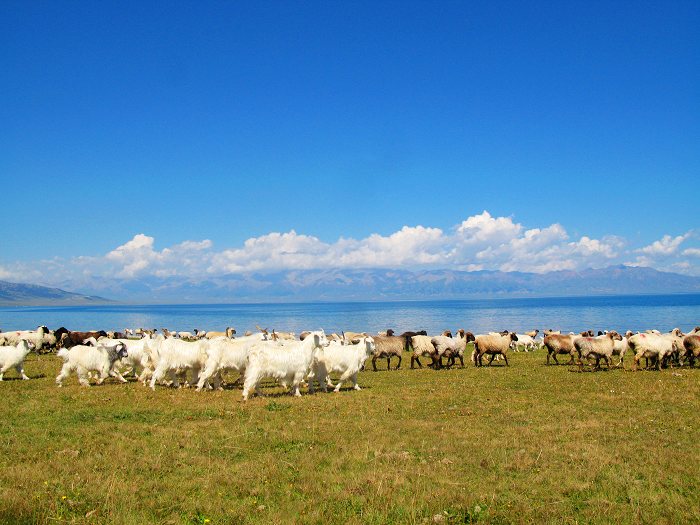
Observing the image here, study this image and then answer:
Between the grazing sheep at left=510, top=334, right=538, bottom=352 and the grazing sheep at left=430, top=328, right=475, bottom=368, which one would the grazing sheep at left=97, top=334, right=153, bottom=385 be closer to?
the grazing sheep at left=430, top=328, right=475, bottom=368

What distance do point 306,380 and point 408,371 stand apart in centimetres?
962

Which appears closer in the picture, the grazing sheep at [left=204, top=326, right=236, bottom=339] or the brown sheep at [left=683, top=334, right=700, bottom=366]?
the brown sheep at [left=683, top=334, right=700, bottom=366]

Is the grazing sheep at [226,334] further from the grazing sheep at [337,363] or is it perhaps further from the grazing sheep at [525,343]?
the grazing sheep at [525,343]

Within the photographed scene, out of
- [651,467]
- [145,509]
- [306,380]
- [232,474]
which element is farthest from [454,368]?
[145,509]

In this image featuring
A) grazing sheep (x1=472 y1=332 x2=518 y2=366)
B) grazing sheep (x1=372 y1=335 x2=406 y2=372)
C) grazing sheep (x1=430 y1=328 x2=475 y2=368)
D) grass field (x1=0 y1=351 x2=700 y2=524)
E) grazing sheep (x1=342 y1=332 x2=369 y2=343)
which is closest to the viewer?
grass field (x1=0 y1=351 x2=700 y2=524)

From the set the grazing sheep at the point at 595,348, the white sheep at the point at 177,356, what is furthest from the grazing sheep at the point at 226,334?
the grazing sheep at the point at 595,348

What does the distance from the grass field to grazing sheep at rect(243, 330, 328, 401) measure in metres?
0.82

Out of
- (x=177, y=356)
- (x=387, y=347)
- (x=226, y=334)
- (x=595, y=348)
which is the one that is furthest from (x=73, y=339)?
(x=595, y=348)

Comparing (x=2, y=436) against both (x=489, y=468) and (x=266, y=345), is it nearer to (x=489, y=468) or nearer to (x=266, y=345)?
(x=266, y=345)

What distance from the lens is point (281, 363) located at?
18.5 metres

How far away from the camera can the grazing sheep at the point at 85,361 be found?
2066cm

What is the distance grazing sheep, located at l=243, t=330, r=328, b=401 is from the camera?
18000mm

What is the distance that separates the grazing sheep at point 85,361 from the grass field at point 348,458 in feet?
6.11

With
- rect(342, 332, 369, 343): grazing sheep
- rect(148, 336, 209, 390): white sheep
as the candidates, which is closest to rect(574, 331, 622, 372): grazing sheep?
rect(342, 332, 369, 343): grazing sheep
